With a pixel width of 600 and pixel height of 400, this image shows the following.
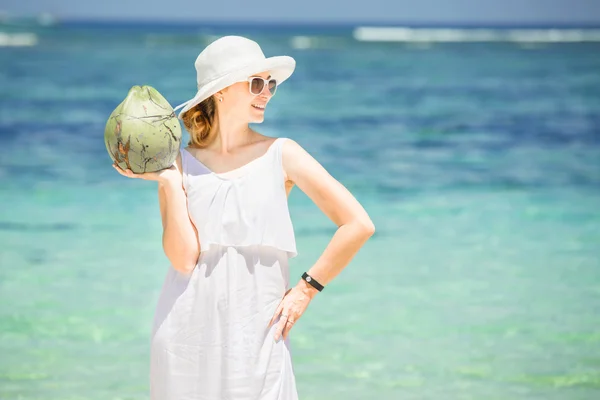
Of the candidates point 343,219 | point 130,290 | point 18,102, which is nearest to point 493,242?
point 130,290

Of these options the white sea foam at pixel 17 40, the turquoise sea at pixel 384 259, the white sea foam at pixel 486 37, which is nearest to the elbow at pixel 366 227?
the turquoise sea at pixel 384 259

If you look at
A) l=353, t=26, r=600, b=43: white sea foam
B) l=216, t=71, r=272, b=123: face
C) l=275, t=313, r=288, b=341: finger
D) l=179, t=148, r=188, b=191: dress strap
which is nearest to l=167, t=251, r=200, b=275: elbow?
l=179, t=148, r=188, b=191: dress strap

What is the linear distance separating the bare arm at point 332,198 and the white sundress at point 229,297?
46 millimetres

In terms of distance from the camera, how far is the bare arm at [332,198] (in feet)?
9.64

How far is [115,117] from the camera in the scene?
290 cm

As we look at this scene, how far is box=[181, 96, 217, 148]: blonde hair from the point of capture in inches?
121

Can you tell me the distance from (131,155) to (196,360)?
605 millimetres

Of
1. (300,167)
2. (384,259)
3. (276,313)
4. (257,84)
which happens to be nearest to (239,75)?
(257,84)

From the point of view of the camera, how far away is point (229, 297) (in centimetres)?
292

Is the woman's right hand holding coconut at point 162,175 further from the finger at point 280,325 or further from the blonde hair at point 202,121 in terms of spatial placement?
the finger at point 280,325

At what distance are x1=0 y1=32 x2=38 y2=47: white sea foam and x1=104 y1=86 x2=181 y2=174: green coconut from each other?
144ft

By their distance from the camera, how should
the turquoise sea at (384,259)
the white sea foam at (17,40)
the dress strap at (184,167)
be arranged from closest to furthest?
1. the dress strap at (184,167)
2. the turquoise sea at (384,259)
3. the white sea foam at (17,40)

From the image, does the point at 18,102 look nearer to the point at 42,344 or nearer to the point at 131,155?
the point at 42,344

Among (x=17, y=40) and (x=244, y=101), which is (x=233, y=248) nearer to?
(x=244, y=101)
